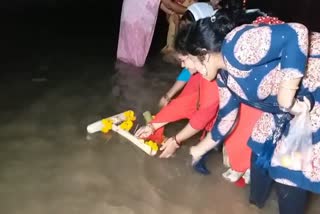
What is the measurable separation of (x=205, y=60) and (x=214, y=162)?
534 millimetres

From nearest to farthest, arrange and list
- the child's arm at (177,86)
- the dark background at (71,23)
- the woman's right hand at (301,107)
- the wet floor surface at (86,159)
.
Answer: the woman's right hand at (301,107) < the wet floor surface at (86,159) < the child's arm at (177,86) < the dark background at (71,23)

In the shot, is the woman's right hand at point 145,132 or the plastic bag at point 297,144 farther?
the woman's right hand at point 145,132

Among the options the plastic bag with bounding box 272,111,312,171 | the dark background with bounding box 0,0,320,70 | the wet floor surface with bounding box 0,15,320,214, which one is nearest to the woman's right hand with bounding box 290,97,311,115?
the plastic bag with bounding box 272,111,312,171

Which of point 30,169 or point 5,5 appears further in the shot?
point 5,5

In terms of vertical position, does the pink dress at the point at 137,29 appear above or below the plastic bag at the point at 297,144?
below

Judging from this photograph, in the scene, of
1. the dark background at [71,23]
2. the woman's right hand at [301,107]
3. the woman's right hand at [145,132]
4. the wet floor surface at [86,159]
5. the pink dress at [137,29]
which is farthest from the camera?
the dark background at [71,23]

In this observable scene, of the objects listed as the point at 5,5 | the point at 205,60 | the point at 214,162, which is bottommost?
the point at 5,5

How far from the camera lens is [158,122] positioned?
1901mm

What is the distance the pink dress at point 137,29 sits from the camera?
2.45 m

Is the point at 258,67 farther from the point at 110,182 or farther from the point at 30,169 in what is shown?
the point at 30,169

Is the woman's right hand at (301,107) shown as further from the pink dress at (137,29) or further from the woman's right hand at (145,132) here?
the pink dress at (137,29)

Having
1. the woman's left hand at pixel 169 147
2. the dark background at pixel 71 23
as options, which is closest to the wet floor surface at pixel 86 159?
the woman's left hand at pixel 169 147

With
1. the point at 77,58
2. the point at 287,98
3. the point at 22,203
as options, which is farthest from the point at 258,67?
the point at 77,58

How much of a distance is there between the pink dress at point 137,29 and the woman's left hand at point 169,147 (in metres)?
0.79
